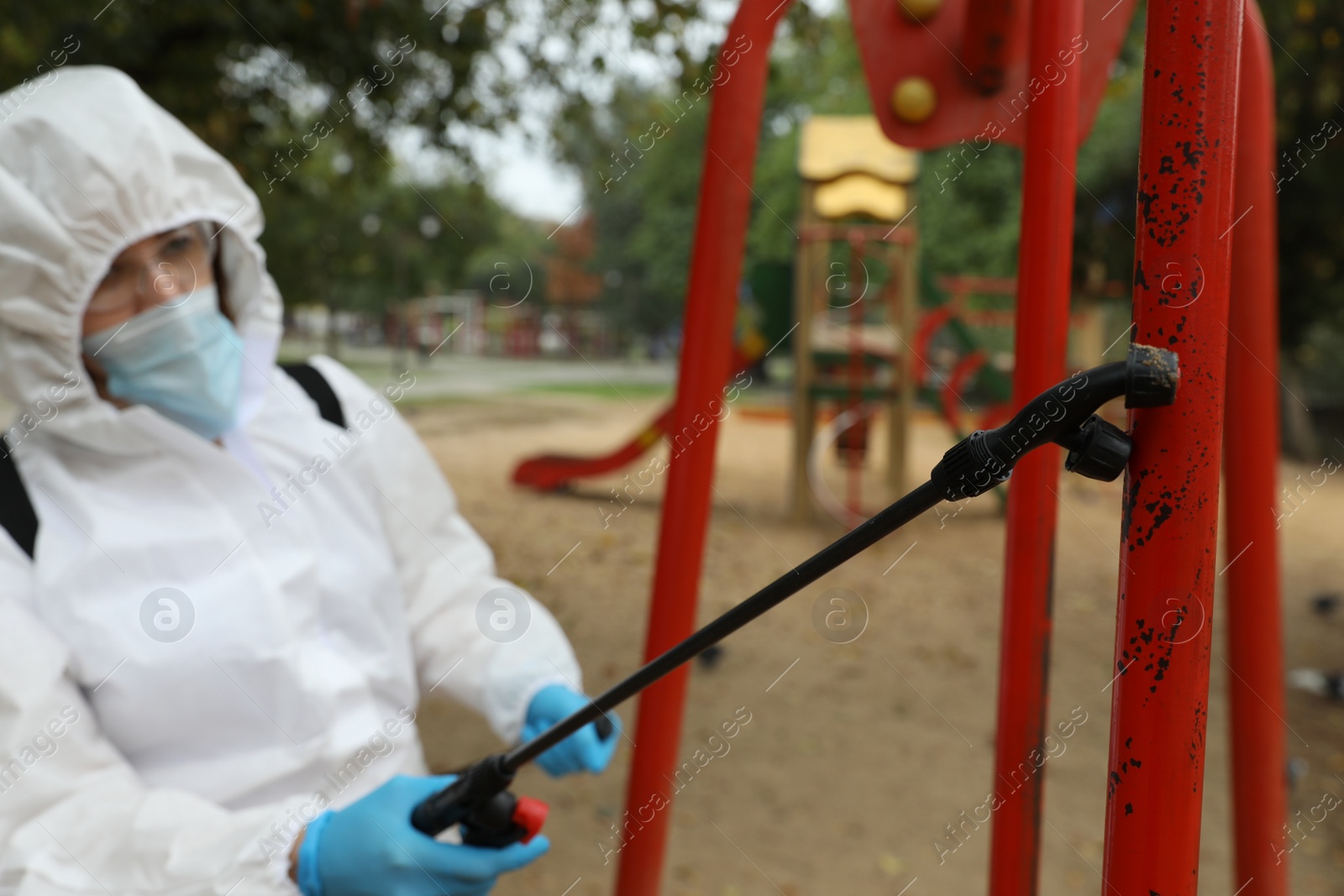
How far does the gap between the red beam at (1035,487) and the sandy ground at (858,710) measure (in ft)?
6.04

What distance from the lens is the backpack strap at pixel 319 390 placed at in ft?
4.91

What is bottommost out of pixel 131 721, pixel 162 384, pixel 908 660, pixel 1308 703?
pixel 131 721

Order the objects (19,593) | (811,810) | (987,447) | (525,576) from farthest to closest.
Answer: (525,576) < (811,810) < (19,593) < (987,447)

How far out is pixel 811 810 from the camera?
299cm

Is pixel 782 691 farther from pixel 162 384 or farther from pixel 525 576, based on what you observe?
pixel 162 384

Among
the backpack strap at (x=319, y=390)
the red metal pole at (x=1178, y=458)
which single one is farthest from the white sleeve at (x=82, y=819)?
the red metal pole at (x=1178, y=458)

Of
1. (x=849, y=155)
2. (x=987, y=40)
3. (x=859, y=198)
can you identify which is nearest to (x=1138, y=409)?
(x=987, y=40)

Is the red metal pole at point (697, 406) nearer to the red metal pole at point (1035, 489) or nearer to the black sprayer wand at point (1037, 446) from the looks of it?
the red metal pole at point (1035, 489)

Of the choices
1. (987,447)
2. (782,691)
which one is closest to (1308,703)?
(782,691)

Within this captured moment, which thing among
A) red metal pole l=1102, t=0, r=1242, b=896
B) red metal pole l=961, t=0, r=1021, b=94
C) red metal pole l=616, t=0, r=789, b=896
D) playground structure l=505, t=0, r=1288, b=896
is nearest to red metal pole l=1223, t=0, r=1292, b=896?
playground structure l=505, t=0, r=1288, b=896

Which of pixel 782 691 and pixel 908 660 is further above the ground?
pixel 908 660

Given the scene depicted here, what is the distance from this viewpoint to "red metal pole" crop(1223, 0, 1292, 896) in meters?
1.32

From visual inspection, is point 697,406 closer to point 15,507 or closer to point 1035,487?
point 1035,487

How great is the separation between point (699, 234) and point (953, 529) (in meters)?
6.25
